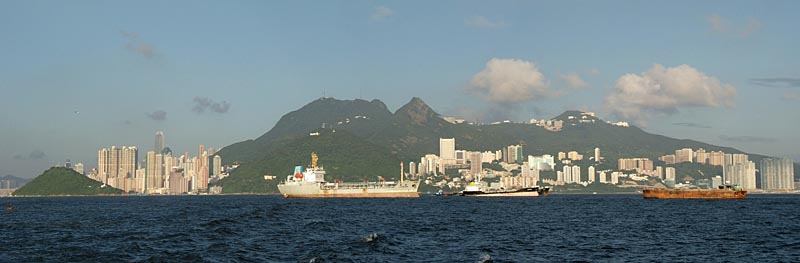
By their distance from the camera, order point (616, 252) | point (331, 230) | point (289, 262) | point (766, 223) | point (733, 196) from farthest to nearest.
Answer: point (733, 196), point (766, 223), point (331, 230), point (616, 252), point (289, 262)

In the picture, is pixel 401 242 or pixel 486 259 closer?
pixel 486 259

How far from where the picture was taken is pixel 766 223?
83.4 m

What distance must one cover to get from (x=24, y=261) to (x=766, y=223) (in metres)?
74.3

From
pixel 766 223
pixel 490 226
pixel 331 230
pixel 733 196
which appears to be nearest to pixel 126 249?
pixel 331 230

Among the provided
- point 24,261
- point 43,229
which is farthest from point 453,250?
point 43,229

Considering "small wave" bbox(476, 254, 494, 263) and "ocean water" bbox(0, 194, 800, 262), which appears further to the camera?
"ocean water" bbox(0, 194, 800, 262)

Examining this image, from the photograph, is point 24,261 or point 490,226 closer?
point 24,261

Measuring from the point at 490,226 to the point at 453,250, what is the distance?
26.3 m

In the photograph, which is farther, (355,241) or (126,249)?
(355,241)

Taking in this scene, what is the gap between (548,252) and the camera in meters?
51.2

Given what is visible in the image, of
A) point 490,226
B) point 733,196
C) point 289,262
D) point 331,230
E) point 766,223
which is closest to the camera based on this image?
point 289,262

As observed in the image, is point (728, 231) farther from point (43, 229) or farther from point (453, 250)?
point (43, 229)

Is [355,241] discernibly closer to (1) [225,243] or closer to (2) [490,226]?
→ (1) [225,243]

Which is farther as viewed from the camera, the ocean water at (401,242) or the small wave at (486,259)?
the ocean water at (401,242)
